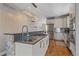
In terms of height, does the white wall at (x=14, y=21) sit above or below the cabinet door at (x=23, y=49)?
above

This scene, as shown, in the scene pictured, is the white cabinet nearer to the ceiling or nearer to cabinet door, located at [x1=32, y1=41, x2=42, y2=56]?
cabinet door, located at [x1=32, y1=41, x2=42, y2=56]

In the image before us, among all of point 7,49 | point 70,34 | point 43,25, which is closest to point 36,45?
point 43,25

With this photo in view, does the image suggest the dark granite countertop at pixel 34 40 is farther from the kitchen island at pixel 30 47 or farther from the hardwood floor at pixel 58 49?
the hardwood floor at pixel 58 49

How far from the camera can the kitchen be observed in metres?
1.54

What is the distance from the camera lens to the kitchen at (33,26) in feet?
5.05

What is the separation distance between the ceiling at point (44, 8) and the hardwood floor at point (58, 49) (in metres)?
0.41

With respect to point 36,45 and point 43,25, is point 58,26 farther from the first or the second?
point 36,45

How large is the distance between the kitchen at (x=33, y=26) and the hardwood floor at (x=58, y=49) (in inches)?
1.8

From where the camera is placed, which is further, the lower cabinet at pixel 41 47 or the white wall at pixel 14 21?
the lower cabinet at pixel 41 47

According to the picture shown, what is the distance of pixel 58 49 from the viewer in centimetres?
158

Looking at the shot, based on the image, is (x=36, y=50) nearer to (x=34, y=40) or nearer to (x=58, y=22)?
(x=34, y=40)

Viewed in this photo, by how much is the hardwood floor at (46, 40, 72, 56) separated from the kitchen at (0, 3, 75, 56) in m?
0.04

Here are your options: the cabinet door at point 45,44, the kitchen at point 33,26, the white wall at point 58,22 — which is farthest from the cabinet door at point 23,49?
the white wall at point 58,22

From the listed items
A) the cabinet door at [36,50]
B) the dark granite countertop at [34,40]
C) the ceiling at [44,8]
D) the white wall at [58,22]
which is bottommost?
the cabinet door at [36,50]
